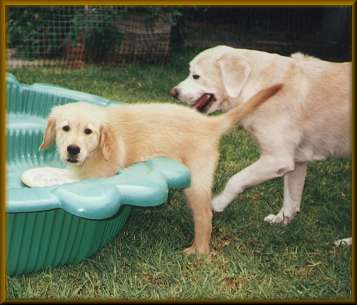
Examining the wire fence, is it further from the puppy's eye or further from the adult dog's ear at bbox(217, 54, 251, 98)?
the puppy's eye

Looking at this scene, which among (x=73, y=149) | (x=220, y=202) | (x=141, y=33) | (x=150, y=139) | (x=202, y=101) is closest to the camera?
(x=73, y=149)

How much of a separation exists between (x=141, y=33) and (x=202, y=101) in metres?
4.98

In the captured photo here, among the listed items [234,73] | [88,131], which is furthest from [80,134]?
[234,73]

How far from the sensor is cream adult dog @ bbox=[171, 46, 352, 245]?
2.81m

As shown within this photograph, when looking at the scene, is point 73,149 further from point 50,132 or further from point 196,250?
point 196,250

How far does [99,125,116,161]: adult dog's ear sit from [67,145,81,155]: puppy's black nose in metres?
0.12

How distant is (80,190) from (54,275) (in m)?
0.58

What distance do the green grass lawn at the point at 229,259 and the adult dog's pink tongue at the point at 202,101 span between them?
2.01 ft

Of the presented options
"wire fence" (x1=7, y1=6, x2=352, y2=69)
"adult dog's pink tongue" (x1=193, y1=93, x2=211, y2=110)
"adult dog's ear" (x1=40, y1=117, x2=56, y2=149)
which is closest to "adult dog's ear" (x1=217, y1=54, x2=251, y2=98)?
"adult dog's pink tongue" (x1=193, y1=93, x2=211, y2=110)

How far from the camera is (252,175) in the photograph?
2818 mm

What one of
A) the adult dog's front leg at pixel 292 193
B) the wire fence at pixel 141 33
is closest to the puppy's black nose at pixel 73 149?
the adult dog's front leg at pixel 292 193

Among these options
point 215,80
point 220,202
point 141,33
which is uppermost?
point 215,80

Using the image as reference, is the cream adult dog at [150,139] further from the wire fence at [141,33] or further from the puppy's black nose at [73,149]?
the wire fence at [141,33]

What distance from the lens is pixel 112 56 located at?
7406 millimetres
